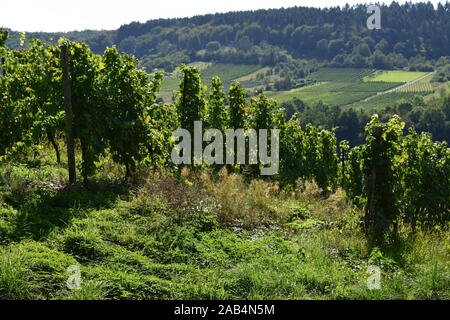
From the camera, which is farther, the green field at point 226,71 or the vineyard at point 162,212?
the green field at point 226,71

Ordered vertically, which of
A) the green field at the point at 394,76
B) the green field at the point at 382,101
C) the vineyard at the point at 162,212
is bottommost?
the green field at the point at 382,101

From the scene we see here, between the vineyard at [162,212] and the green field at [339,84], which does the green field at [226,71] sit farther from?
the vineyard at [162,212]


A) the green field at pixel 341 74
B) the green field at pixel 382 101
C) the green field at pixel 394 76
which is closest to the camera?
the green field at pixel 382 101

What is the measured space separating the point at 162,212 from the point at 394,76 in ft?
543

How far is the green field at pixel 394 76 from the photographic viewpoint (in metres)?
152

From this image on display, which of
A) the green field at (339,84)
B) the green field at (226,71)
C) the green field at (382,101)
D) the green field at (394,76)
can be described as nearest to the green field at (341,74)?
the green field at (339,84)

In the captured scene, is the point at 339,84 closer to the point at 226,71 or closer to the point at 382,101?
the point at 382,101

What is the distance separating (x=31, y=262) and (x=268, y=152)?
11.9 metres

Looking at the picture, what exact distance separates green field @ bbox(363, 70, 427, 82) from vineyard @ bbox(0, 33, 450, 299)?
496 ft

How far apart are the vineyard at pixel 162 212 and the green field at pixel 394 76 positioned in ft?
496

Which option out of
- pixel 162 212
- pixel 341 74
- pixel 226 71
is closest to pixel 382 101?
pixel 341 74

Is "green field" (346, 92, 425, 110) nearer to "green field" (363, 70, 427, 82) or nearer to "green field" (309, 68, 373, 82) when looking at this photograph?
"green field" (363, 70, 427, 82)

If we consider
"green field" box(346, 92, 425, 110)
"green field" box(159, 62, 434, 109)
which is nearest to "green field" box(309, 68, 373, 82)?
"green field" box(159, 62, 434, 109)

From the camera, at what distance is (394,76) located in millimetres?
157375
